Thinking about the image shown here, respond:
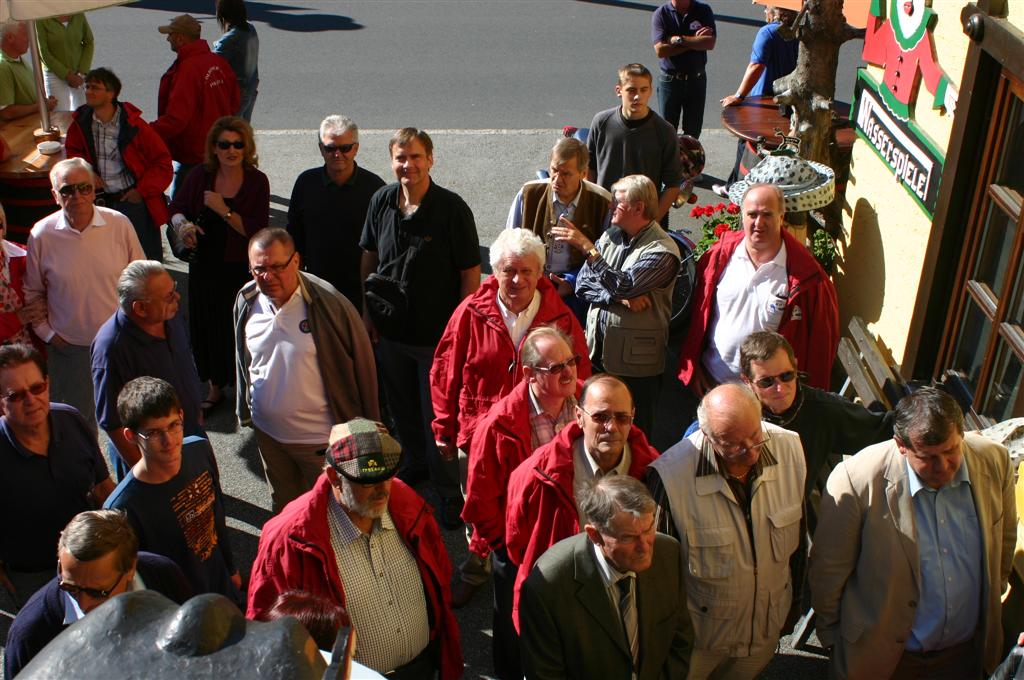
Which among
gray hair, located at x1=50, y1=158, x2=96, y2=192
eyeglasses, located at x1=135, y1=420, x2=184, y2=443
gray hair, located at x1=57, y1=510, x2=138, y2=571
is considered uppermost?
gray hair, located at x1=50, y1=158, x2=96, y2=192

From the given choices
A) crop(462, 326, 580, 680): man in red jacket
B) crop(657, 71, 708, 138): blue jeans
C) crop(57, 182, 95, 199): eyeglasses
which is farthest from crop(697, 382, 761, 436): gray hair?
crop(657, 71, 708, 138): blue jeans

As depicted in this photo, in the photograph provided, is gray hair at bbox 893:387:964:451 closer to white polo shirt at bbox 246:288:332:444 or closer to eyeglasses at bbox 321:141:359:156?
white polo shirt at bbox 246:288:332:444

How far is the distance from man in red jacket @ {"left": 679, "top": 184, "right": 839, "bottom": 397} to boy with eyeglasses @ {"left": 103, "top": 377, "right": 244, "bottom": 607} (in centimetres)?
256

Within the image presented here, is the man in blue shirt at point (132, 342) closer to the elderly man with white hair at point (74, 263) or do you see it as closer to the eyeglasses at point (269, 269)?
the eyeglasses at point (269, 269)

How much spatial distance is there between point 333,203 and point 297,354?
168 centimetres

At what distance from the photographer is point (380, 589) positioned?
3.85 m

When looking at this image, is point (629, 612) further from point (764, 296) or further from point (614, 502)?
point (764, 296)

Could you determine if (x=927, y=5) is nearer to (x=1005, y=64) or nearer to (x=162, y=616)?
(x=1005, y=64)

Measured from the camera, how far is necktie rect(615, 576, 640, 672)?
368 centimetres

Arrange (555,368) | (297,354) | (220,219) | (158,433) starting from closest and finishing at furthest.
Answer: (158,433) → (555,368) → (297,354) → (220,219)

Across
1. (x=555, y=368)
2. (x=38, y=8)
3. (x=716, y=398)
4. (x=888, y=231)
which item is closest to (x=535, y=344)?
(x=555, y=368)

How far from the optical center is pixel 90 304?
19.8 feet

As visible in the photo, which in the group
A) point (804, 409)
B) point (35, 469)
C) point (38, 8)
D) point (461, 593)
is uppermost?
point (38, 8)

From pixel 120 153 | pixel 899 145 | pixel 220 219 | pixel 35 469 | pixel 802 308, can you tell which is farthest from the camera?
pixel 120 153
